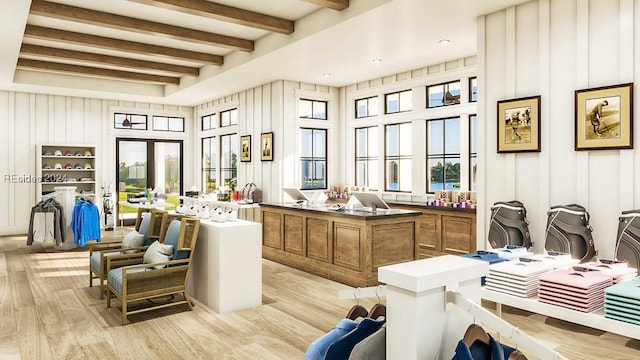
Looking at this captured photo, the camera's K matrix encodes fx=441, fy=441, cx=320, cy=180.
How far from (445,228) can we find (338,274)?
6.00 ft

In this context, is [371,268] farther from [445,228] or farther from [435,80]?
[435,80]

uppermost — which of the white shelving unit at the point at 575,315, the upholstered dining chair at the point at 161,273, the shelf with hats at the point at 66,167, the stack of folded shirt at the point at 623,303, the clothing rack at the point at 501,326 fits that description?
the shelf with hats at the point at 66,167

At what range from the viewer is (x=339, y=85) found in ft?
30.0

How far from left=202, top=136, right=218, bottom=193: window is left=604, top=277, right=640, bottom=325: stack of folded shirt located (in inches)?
399

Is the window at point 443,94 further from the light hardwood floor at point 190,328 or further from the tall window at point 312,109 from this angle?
the light hardwood floor at point 190,328

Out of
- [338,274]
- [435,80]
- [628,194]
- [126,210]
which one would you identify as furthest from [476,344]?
[126,210]

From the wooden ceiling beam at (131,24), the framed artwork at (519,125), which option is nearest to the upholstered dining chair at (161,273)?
the wooden ceiling beam at (131,24)

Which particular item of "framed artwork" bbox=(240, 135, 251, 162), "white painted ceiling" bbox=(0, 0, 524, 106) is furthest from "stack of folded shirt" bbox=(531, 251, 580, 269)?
"framed artwork" bbox=(240, 135, 251, 162)

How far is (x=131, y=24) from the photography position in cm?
600

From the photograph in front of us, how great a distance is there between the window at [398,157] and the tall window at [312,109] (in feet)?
4.99

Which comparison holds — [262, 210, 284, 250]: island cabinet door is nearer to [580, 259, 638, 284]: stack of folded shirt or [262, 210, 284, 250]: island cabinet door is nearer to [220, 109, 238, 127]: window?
[220, 109, 238, 127]: window

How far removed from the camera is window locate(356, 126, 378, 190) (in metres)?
8.85

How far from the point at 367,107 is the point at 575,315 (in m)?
7.23

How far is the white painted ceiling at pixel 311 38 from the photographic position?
503 cm
